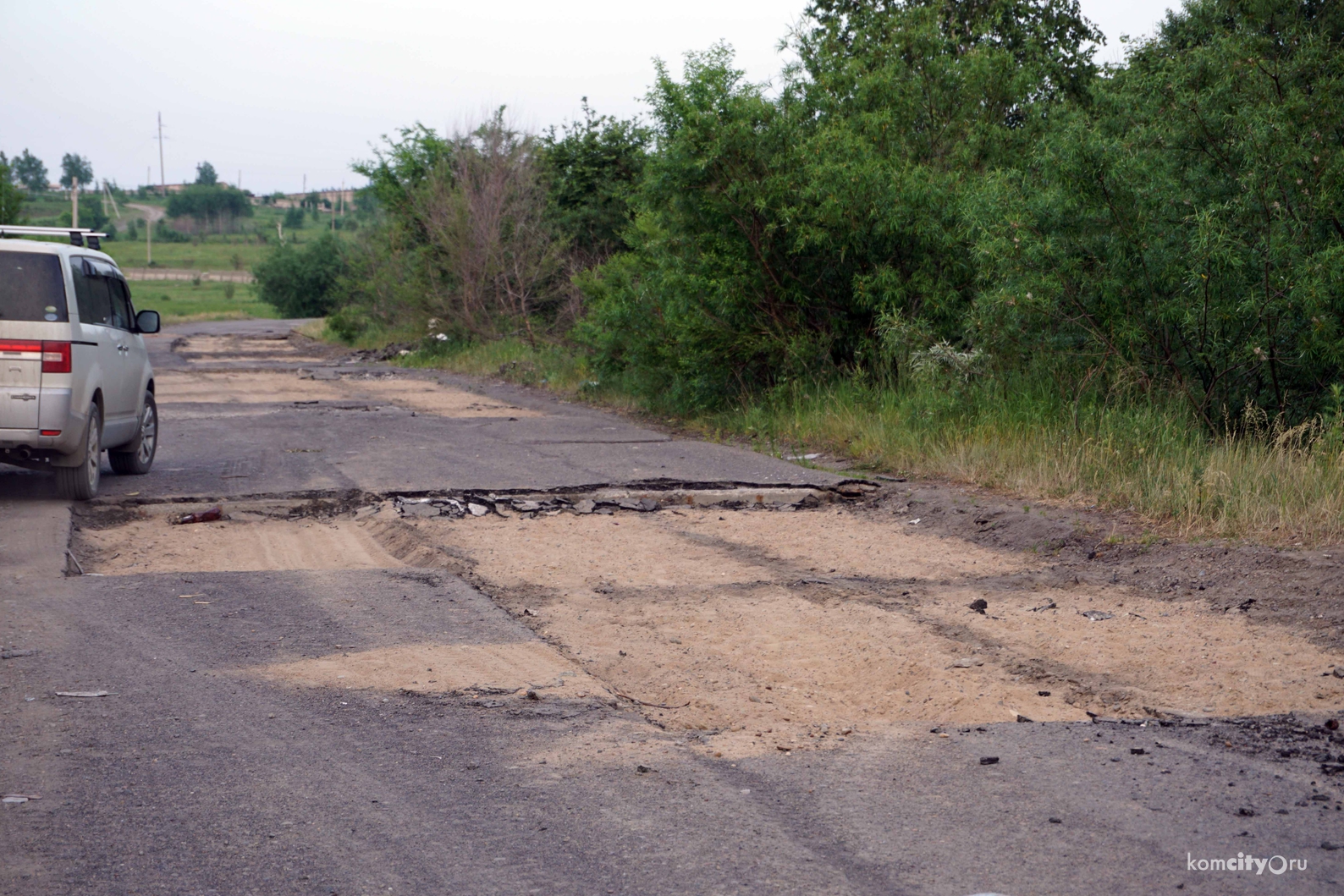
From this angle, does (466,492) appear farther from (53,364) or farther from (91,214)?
(91,214)

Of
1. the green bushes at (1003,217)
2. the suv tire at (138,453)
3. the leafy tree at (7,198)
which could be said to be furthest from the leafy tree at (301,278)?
the suv tire at (138,453)

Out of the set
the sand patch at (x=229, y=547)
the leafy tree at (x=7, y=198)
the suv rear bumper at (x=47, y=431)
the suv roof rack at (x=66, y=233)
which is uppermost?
the leafy tree at (x=7, y=198)

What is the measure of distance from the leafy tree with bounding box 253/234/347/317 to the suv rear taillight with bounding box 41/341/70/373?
189 feet

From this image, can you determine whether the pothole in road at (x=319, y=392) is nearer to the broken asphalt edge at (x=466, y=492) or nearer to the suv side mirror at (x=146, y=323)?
the suv side mirror at (x=146, y=323)

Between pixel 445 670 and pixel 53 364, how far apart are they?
5627 millimetres

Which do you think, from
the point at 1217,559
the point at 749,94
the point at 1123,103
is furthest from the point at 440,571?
the point at 749,94

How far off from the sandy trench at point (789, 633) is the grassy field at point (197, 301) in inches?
2018

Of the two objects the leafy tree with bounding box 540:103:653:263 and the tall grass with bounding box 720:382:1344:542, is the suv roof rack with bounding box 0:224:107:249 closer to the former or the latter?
the tall grass with bounding box 720:382:1344:542

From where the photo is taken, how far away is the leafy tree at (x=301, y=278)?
6544 centimetres

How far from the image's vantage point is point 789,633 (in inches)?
246

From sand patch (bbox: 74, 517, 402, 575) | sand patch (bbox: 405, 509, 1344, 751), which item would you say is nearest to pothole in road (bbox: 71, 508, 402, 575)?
sand patch (bbox: 74, 517, 402, 575)

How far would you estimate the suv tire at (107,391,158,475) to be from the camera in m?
11.3

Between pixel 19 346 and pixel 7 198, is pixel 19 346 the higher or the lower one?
the lower one

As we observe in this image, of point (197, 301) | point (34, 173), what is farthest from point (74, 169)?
point (197, 301)
